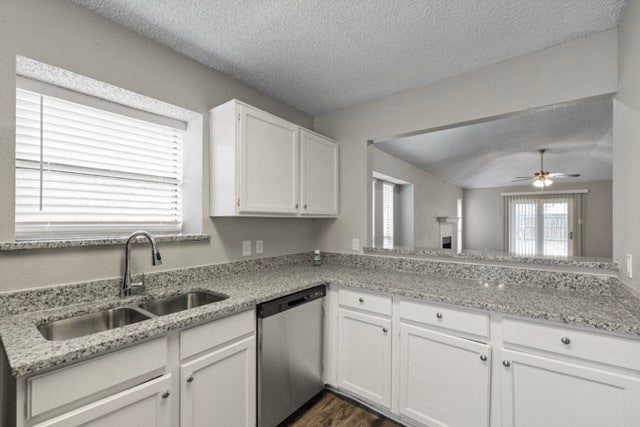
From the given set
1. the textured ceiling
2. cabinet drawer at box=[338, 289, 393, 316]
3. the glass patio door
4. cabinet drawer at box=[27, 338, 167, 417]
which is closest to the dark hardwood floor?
cabinet drawer at box=[338, 289, 393, 316]

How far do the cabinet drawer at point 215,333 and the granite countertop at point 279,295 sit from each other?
47mm

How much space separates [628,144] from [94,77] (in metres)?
2.77

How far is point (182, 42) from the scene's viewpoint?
1.85 metres

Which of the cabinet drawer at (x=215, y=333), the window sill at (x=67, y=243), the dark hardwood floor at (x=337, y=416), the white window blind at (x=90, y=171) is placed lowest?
the dark hardwood floor at (x=337, y=416)

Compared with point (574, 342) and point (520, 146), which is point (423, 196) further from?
point (574, 342)

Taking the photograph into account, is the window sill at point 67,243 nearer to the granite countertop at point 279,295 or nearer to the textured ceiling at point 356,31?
the granite countertop at point 279,295

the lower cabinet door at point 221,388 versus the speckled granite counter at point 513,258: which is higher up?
the speckled granite counter at point 513,258

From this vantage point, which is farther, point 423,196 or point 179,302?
point 423,196

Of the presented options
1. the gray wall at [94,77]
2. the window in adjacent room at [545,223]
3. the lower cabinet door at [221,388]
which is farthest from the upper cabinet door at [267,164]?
the window in adjacent room at [545,223]

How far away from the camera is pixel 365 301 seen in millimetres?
2029

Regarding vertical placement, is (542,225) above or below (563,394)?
above

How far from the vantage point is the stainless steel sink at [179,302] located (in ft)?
5.59

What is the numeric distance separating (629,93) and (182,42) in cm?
246

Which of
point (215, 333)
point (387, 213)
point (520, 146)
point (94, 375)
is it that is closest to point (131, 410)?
point (94, 375)
